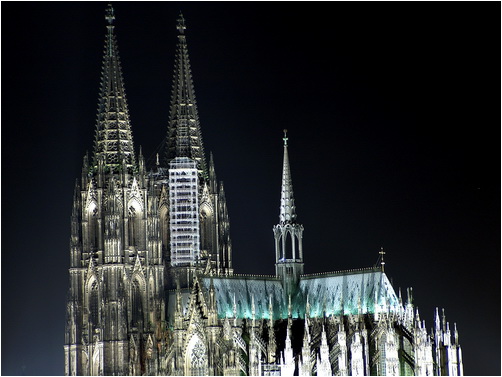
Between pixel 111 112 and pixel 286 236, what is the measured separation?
12988 mm

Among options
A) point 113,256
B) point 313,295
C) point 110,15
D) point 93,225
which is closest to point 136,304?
point 113,256

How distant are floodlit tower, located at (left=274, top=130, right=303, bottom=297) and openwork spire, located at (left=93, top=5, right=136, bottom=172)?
385 inches

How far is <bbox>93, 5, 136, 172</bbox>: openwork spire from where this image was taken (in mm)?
105688

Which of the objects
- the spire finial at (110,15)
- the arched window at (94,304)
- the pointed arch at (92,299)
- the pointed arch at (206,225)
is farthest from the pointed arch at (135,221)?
the spire finial at (110,15)

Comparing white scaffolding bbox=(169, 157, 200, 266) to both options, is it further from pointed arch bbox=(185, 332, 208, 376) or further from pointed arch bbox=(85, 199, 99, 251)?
pointed arch bbox=(185, 332, 208, 376)

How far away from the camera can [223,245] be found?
108938 mm

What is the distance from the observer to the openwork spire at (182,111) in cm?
10900

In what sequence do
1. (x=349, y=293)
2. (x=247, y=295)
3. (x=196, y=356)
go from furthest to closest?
(x=247, y=295), (x=349, y=293), (x=196, y=356)

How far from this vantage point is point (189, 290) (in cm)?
10325

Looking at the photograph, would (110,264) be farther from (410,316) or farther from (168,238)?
(410,316)

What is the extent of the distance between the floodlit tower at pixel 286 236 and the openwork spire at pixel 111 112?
9776 millimetres

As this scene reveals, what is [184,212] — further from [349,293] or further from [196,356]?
[349,293]

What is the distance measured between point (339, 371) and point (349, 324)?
3.93 meters

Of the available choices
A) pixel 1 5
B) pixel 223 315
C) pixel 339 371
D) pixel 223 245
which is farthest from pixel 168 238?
pixel 1 5
